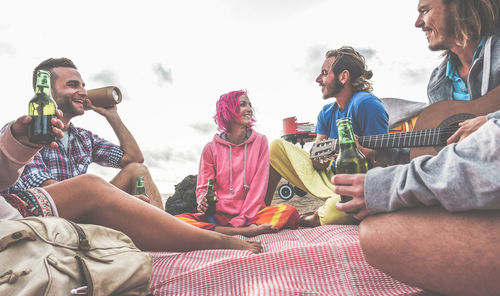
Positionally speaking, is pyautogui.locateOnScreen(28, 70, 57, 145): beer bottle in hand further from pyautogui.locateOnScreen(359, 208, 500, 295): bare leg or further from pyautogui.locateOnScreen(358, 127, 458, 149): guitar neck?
pyautogui.locateOnScreen(358, 127, 458, 149): guitar neck

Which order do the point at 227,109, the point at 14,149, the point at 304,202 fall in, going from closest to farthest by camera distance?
1. the point at 14,149
2. the point at 227,109
3. the point at 304,202

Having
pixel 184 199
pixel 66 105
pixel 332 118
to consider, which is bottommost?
pixel 184 199

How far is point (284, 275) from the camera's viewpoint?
4.61 feet

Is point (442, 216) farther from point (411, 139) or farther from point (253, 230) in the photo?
point (253, 230)

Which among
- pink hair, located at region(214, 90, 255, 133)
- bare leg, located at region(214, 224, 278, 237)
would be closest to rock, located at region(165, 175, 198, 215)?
pink hair, located at region(214, 90, 255, 133)

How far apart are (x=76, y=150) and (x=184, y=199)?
3.10 meters

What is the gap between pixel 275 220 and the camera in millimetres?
3066

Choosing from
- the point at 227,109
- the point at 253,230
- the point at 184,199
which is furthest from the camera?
the point at 184,199

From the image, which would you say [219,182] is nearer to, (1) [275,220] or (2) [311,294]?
(1) [275,220]

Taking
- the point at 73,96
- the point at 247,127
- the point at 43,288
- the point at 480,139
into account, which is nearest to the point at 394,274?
the point at 480,139


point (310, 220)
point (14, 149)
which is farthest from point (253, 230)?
point (14, 149)

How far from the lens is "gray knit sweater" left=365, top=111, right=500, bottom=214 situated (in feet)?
2.66

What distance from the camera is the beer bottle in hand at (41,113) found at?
4.50 feet

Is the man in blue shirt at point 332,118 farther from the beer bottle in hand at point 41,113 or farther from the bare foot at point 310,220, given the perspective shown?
the beer bottle in hand at point 41,113
